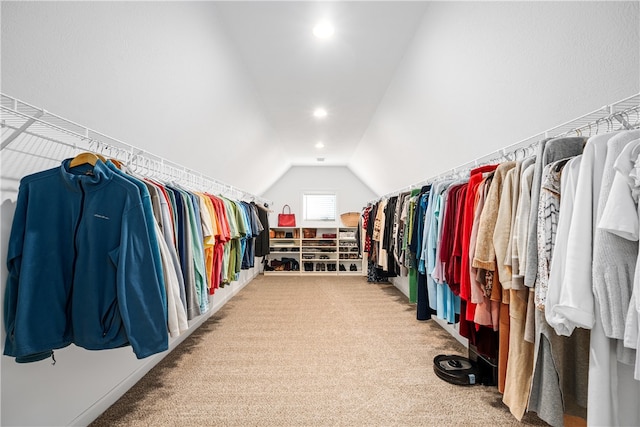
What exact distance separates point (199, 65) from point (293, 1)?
796 millimetres

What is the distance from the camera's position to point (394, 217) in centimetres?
332

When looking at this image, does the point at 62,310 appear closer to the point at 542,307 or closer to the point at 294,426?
the point at 294,426

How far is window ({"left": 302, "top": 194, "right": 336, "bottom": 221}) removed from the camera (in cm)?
719

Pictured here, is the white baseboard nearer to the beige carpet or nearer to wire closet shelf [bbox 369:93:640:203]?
the beige carpet

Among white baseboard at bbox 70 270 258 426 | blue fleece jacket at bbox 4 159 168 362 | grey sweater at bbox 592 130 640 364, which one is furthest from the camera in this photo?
white baseboard at bbox 70 270 258 426

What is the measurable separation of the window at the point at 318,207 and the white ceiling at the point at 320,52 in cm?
327

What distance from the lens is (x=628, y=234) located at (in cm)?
78

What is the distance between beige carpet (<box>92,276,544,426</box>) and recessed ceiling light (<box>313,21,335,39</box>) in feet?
8.17

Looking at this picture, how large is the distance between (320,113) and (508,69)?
239cm

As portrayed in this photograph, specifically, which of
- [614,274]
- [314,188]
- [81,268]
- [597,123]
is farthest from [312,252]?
[614,274]

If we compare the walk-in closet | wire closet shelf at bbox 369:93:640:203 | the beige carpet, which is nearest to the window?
the beige carpet

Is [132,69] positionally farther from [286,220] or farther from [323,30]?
[286,220]

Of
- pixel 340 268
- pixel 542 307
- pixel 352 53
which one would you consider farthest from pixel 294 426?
pixel 340 268

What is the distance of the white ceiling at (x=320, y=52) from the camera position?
1976 mm
